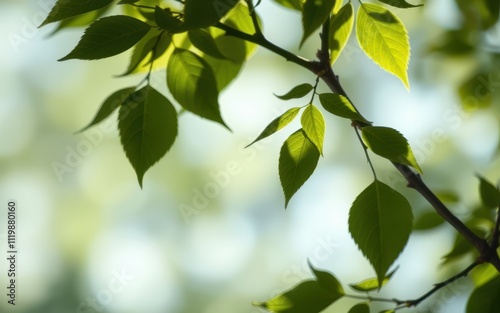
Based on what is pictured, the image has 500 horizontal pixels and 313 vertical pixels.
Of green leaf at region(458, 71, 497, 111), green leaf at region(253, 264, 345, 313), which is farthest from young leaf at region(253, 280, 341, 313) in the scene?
green leaf at region(458, 71, 497, 111)

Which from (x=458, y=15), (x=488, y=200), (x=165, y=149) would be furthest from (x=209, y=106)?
(x=458, y=15)

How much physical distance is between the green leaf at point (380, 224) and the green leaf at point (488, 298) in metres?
0.13

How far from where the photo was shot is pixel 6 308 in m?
1.82

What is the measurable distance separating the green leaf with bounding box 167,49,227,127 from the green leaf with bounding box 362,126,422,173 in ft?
0.36

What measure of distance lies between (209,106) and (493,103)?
0.57 m

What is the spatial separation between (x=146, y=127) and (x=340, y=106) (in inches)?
5.8

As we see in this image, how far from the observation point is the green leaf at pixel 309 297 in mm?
470

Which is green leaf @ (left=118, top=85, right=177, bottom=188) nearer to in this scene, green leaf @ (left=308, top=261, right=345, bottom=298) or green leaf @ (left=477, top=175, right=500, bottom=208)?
green leaf @ (left=308, top=261, right=345, bottom=298)

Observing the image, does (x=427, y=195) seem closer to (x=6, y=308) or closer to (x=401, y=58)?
(x=401, y=58)

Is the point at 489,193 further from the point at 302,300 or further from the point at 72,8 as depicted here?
the point at 72,8

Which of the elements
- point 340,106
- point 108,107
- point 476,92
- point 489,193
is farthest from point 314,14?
point 476,92

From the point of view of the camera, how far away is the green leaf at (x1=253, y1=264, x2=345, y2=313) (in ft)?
1.54

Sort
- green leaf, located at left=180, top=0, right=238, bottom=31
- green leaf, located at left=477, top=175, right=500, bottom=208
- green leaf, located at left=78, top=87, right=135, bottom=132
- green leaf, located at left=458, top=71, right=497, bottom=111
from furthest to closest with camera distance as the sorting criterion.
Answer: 1. green leaf, located at left=458, top=71, right=497, bottom=111
2. green leaf, located at left=477, top=175, right=500, bottom=208
3. green leaf, located at left=78, top=87, right=135, bottom=132
4. green leaf, located at left=180, top=0, right=238, bottom=31

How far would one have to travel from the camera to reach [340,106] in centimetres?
40
